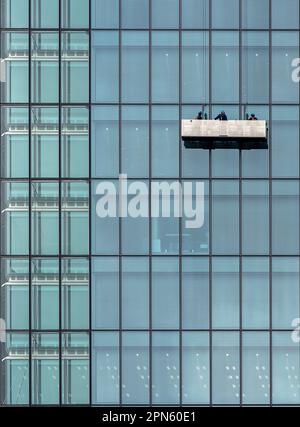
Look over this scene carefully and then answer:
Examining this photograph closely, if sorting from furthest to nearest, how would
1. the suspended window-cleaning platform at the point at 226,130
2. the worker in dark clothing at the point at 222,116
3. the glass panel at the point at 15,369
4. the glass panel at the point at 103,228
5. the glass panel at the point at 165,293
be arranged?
the glass panel at the point at 15,369
the glass panel at the point at 165,293
the glass panel at the point at 103,228
the worker in dark clothing at the point at 222,116
the suspended window-cleaning platform at the point at 226,130

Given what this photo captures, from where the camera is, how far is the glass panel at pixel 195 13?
4756 cm

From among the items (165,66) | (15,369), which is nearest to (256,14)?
(165,66)

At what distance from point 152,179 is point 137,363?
7404 mm

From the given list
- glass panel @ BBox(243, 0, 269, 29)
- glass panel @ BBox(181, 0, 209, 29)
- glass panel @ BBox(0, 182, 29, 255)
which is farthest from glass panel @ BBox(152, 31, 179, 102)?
glass panel @ BBox(0, 182, 29, 255)

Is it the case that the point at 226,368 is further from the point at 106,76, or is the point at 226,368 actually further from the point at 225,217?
the point at 106,76

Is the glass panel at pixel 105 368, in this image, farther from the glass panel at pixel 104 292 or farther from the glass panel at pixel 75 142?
the glass panel at pixel 75 142

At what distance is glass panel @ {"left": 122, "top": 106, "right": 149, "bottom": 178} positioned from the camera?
4756cm

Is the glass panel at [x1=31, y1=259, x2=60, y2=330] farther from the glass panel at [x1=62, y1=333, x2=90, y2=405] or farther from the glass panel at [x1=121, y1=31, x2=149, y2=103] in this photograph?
the glass panel at [x1=121, y1=31, x2=149, y2=103]

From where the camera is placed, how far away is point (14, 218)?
4762 centimetres

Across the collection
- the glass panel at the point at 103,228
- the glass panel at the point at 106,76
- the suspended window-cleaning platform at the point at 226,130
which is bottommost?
the glass panel at the point at 103,228

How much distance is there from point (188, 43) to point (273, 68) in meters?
3.55

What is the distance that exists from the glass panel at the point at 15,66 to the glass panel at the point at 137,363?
10.5m

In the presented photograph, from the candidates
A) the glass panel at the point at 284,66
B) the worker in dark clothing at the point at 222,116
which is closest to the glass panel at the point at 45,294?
the worker in dark clothing at the point at 222,116
